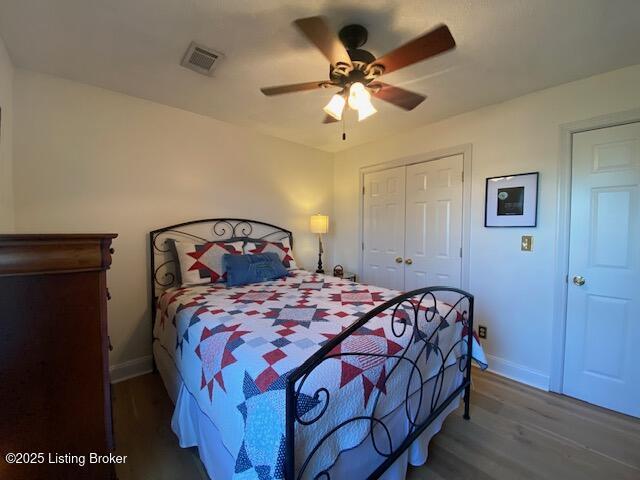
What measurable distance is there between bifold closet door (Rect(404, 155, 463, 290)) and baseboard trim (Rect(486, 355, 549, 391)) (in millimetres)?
754

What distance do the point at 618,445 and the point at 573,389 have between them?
1.71 feet

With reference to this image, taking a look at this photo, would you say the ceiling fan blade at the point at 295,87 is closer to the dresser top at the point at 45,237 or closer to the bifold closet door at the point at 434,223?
the dresser top at the point at 45,237

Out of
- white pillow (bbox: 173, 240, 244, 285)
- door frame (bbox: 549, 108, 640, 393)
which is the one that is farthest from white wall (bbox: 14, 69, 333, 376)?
door frame (bbox: 549, 108, 640, 393)

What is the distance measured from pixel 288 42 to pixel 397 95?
0.76 meters

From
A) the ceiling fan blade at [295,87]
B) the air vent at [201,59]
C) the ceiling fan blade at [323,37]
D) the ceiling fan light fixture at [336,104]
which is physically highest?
the air vent at [201,59]

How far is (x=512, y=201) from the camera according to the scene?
243cm

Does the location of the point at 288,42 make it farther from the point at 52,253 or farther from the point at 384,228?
the point at 384,228

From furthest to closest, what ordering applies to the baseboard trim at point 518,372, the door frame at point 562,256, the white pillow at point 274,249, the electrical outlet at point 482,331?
the white pillow at point 274,249 < the electrical outlet at point 482,331 < the baseboard trim at point 518,372 < the door frame at point 562,256

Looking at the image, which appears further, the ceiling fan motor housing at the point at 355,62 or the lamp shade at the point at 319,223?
the lamp shade at the point at 319,223

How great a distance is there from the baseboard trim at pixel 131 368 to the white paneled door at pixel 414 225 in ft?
8.40

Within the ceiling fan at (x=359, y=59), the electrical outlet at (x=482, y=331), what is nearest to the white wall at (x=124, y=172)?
the ceiling fan at (x=359, y=59)

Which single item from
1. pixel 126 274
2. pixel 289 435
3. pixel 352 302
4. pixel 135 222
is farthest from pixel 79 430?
pixel 135 222

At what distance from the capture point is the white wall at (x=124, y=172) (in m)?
2.04

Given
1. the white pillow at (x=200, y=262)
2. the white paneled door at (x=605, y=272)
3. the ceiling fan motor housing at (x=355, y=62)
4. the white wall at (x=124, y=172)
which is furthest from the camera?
the white pillow at (x=200, y=262)
